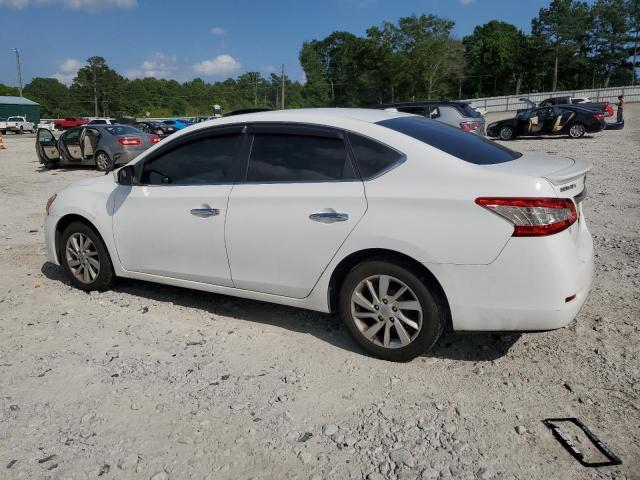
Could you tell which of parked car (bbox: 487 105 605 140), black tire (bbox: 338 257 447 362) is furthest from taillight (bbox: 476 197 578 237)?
parked car (bbox: 487 105 605 140)

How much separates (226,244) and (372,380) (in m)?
1.50

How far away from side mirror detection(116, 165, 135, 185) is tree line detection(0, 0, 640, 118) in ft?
260

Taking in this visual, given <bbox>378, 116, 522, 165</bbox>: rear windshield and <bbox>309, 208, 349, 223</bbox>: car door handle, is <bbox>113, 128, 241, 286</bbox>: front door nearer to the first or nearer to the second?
<bbox>309, 208, 349, 223</bbox>: car door handle

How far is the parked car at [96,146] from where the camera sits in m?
15.6

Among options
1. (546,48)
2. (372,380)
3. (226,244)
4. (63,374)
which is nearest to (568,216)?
(372,380)

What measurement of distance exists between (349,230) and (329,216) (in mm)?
178

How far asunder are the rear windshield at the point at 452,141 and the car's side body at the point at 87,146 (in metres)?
13.0

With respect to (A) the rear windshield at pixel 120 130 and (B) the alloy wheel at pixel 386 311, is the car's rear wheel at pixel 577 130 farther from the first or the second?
(B) the alloy wheel at pixel 386 311

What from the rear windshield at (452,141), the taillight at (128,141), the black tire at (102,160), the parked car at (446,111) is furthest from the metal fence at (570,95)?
the rear windshield at (452,141)

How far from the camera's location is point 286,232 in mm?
3734

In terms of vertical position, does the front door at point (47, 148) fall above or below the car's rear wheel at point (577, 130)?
below

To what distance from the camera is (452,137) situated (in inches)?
150

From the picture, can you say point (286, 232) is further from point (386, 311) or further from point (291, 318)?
point (291, 318)

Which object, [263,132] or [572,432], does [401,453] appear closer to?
[572,432]
